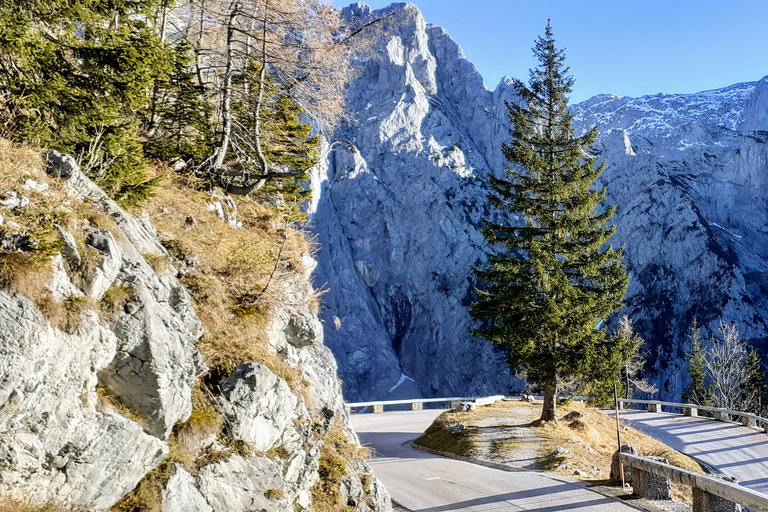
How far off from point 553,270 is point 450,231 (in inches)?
2732

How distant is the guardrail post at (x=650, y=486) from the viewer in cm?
1007

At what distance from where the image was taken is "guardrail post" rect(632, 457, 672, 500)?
10.1 metres

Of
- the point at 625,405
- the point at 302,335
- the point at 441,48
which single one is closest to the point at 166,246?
the point at 302,335

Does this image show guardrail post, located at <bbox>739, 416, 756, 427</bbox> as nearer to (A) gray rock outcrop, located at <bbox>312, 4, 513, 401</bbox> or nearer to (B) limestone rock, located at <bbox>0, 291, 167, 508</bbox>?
(B) limestone rock, located at <bbox>0, 291, 167, 508</bbox>

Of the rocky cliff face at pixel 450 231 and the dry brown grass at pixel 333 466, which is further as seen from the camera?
the rocky cliff face at pixel 450 231

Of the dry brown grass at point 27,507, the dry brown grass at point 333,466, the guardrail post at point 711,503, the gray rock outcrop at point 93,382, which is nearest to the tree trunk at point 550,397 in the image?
the guardrail post at point 711,503

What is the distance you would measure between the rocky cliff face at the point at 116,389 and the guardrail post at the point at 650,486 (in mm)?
7130

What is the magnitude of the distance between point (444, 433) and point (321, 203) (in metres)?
70.1

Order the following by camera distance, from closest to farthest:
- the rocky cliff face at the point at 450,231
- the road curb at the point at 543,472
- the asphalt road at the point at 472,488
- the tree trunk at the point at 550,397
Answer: the road curb at the point at 543,472
the asphalt road at the point at 472,488
the tree trunk at the point at 550,397
the rocky cliff face at the point at 450,231

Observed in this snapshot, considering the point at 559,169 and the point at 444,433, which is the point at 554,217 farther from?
the point at 444,433

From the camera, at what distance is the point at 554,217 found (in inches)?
735

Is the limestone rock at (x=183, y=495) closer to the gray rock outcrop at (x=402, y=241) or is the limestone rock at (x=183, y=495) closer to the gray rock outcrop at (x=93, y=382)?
the gray rock outcrop at (x=93, y=382)

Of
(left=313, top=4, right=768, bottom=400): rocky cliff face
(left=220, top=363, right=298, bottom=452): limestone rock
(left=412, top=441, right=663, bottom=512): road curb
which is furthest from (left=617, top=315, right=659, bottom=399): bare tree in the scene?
(left=313, top=4, right=768, bottom=400): rocky cliff face

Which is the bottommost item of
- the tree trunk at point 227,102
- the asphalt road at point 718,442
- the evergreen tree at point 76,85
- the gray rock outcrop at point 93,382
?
the asphalt road at point 718,442
